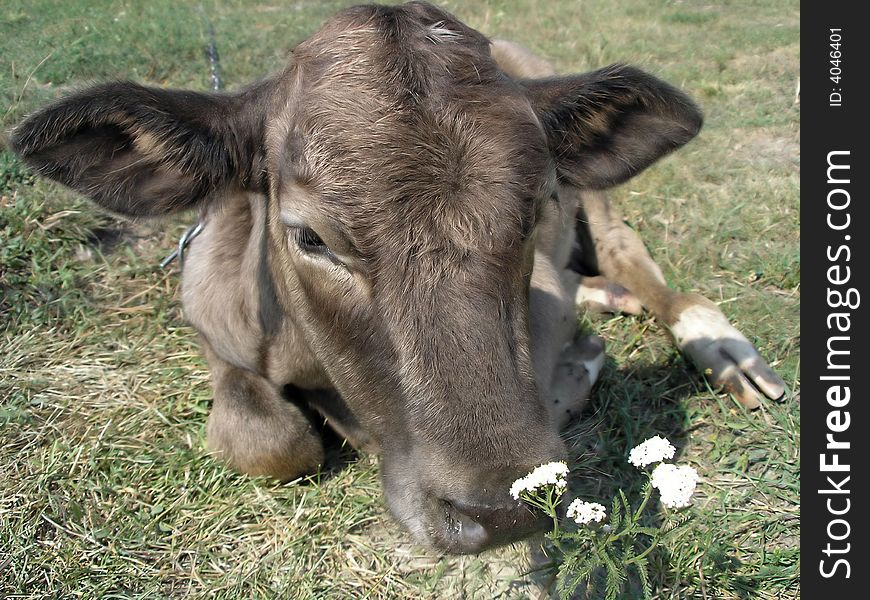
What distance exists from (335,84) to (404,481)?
4.55 feet

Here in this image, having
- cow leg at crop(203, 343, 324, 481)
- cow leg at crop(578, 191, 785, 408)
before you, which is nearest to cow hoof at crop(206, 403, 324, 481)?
cow leg at crop(203, 343, 324, 481)

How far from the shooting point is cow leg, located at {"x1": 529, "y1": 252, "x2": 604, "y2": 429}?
Result: 4.00 metres

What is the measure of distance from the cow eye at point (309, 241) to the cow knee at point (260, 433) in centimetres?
126

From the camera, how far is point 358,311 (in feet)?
8.64

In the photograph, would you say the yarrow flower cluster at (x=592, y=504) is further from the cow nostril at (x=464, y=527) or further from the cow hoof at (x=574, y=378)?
the cow hoof at (x=574, y=378)

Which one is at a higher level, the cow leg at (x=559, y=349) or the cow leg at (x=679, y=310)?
the cow leg at (x=559, y=349)

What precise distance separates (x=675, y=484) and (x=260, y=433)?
6.81 ft

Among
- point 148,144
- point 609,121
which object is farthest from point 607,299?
point 148,144

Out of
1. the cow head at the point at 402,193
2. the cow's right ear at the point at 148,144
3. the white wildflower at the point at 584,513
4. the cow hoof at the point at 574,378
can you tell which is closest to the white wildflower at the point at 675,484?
the white wildflower at the point at 584,513

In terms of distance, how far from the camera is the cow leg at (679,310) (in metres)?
4.18

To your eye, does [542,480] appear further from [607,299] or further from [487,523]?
[607,299]

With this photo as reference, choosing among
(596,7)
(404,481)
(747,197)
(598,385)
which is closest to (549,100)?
(404,481)

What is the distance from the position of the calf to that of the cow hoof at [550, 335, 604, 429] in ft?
3.79

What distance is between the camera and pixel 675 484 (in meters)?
2.27
